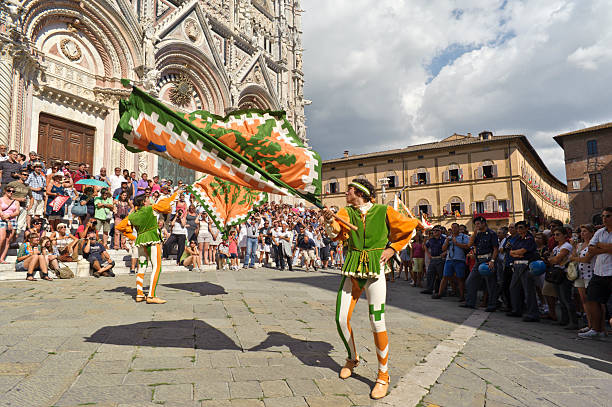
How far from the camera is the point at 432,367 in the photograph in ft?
13.6

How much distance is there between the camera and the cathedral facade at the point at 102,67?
16203 millimetres

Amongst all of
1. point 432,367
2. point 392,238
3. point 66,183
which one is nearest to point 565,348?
point 432,367

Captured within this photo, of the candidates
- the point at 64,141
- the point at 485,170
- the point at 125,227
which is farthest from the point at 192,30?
the point at 485,170

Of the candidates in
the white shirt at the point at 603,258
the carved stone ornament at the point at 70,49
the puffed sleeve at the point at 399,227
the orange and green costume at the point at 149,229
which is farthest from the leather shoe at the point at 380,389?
the carved stone ornament at the point at 70,49

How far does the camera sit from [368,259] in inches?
148

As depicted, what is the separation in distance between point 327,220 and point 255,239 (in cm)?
1135

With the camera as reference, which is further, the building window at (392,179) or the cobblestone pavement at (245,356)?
the building window at (392,179)

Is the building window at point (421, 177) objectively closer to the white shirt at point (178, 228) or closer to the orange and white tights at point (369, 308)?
the white shirt at point (178, 228)

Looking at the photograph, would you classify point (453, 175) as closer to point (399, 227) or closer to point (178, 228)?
point (178, 228)

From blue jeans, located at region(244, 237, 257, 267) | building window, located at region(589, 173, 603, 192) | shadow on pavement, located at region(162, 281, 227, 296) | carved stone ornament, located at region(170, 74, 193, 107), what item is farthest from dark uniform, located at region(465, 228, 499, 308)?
building window, located at region(589, 173, 603, 192)

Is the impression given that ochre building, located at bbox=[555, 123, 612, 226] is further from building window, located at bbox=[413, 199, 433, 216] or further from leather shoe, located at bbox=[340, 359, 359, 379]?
leather shoe, located at bbox=[340, 359, 359, 379]

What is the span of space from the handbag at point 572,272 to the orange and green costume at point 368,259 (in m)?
4.45

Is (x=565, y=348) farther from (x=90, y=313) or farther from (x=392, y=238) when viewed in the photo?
(x=90, y=313)

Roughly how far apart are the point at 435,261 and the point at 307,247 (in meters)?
6.57
